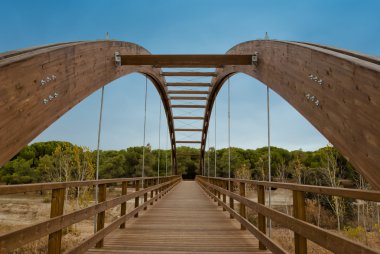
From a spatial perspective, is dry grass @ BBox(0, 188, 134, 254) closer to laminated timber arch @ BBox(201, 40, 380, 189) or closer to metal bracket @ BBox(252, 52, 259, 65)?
metal bracket @ BBox(252, 52, 259, 65)

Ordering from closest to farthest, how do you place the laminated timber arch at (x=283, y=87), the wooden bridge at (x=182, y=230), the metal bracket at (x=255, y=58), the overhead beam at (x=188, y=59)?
the wooden bridge at (x=182, y=230) < the laminated timber arch at (x=283, y=87) < the metal bracket at (x=255, y=58) < the overhead beam at (x=188, y=59)

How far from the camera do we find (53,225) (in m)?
2.47

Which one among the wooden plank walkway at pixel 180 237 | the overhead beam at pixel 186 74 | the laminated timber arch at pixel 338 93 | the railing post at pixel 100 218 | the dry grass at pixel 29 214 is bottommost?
the dry grass at pixel 29 214

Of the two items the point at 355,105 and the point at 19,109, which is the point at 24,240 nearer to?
the point at 19,109

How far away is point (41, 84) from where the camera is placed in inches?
155

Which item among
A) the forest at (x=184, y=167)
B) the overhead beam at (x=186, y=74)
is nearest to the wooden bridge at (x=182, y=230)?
the overhead beam at (x=186, y=74)

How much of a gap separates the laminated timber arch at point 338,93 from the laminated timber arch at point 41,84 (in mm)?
3068

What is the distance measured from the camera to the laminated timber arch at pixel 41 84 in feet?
11.1

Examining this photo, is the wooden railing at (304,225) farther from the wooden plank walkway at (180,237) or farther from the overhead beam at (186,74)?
the overhead beam at (186,74)

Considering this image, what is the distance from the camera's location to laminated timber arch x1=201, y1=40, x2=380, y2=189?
2.87 metres

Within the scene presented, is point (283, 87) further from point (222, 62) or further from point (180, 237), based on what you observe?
point (180, 237)

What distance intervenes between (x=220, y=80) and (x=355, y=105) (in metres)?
10.8

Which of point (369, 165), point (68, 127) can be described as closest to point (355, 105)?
point (369, 165)

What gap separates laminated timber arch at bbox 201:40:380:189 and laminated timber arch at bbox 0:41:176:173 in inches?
121
